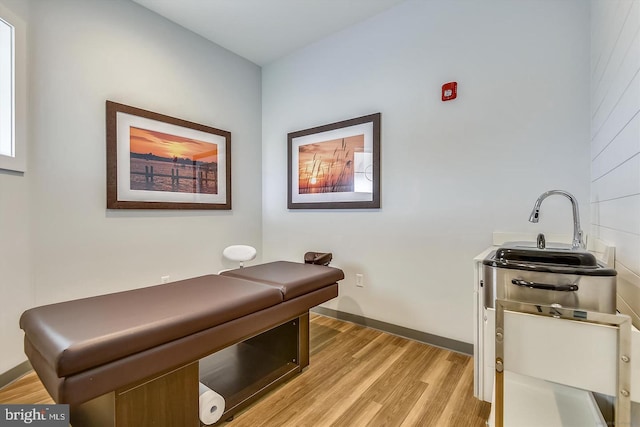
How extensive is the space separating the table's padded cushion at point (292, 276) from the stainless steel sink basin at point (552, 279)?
1.02 meters

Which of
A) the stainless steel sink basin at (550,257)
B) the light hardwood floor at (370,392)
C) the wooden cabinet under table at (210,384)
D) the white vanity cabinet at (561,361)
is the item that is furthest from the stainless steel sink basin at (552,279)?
the wooden cabinet under table at (210,384)

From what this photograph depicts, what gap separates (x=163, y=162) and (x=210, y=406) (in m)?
2.10

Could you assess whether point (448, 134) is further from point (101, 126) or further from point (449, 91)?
point (101, 126)

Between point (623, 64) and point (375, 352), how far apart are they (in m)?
2.16

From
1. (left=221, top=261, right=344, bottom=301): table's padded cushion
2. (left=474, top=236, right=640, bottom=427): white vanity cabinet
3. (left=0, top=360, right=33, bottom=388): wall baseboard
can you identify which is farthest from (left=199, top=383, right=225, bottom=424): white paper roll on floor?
(left=0, top=360, right=33, bottom=388): wall baseboard

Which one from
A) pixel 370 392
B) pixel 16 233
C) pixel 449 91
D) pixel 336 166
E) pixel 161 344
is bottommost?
pixel 370 392

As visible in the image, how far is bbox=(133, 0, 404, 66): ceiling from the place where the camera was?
2523 millimetres

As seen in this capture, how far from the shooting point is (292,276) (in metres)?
1.95

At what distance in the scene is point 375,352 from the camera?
2.29 m

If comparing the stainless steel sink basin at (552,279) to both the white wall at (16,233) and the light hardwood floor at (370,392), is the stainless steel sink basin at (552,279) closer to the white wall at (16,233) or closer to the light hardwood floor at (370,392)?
the light hardwood floor at (370,392)

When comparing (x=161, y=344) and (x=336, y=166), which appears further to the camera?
(x=336, y=166)

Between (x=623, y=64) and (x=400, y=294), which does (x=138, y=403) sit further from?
(x=623, y=64)

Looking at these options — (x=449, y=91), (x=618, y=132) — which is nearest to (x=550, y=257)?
(x=618, y=132)

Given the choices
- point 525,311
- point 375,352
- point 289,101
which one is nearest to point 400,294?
point 375,352
